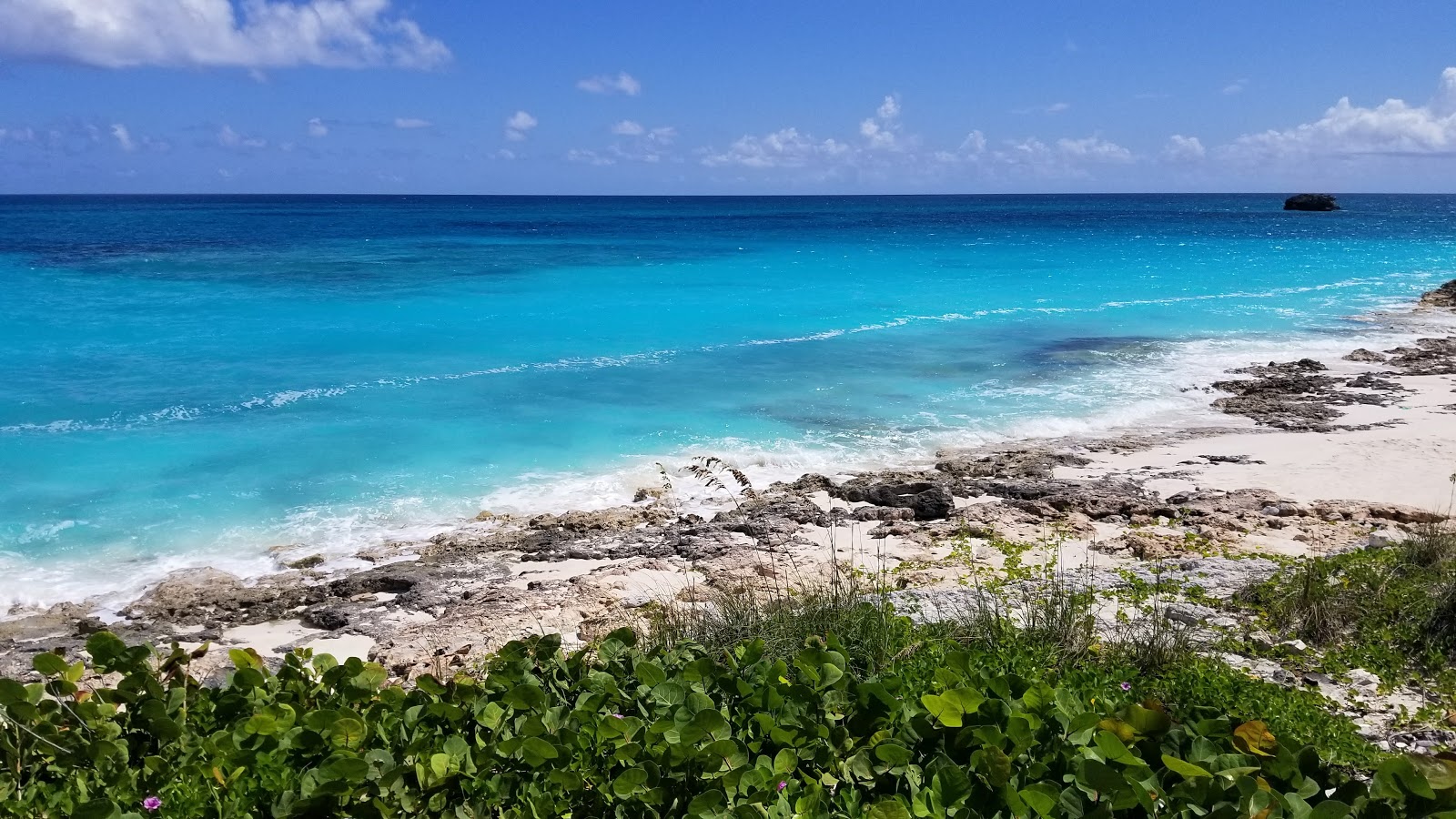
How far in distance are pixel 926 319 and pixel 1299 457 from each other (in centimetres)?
1517

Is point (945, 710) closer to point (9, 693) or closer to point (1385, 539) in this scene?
point (9, 693)

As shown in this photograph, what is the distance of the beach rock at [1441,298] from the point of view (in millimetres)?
27859

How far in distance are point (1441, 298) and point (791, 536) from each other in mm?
28677

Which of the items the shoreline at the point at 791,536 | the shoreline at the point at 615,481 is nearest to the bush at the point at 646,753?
the shoreline at the point at 791,536

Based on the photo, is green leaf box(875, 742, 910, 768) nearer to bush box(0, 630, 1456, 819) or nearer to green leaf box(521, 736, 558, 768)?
bush box(0, 630, 1456, 819)

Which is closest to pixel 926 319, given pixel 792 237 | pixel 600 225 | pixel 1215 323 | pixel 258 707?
pixel 1215 323

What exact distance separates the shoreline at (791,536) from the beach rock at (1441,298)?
1832 centimetres

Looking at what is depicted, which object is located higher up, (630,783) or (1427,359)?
(630,783)

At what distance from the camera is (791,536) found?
9484 mm

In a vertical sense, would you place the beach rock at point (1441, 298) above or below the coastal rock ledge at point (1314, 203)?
below

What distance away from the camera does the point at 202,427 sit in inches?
571

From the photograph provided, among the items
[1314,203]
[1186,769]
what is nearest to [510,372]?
[1186,769]

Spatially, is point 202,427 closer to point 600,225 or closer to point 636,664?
point 636,664

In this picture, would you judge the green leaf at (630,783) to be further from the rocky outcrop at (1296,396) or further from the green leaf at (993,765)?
the rocky outcrop at (1296,396)
